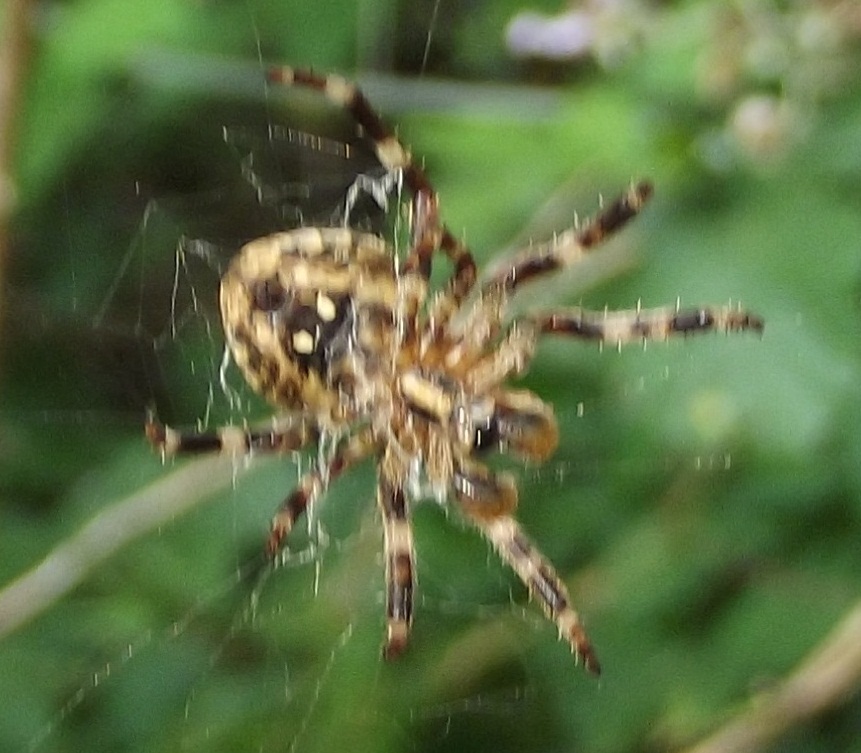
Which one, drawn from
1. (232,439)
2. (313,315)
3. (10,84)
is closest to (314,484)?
(232,439)

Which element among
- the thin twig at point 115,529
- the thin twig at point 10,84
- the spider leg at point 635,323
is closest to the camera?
the spider leg at point 635,323

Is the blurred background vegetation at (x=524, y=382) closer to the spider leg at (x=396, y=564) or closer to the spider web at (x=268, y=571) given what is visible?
the spider web at (x=268, y=571)

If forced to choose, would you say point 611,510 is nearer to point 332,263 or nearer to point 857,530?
point 857,530

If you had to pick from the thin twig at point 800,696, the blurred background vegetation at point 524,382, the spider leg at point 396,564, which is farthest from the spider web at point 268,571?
the thin twig at point 800,696

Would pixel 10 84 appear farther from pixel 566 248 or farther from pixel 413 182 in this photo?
pixel 566 248

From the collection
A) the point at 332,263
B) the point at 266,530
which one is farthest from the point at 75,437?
the point at 332,263
